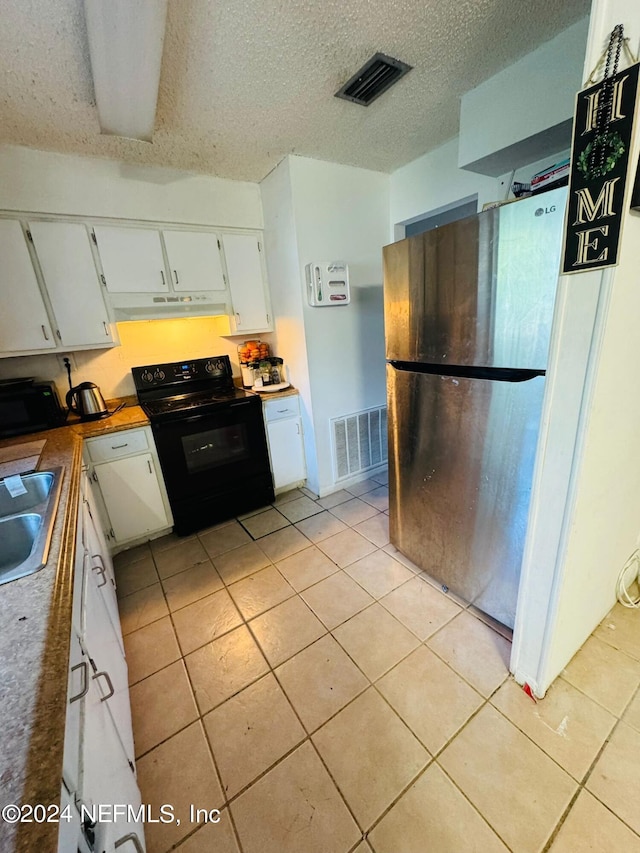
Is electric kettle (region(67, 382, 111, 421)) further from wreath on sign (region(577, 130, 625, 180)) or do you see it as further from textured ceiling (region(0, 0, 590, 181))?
wreath on sign (region(577, 130, 625, 180))

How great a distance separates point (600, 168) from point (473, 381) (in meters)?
0.71

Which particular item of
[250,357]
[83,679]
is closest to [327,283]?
[250,357]

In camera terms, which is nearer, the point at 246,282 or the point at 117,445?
the point at 117,445

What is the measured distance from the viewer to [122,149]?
A: 6.38 feet

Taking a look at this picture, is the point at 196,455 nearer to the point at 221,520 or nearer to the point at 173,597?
the point at 221,520

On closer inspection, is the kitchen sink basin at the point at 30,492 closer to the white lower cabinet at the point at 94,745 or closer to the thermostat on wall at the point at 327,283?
the white lower cabinet at the point at 94,745

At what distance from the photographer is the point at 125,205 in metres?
2.16

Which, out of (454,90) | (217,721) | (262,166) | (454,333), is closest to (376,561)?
(217,721)

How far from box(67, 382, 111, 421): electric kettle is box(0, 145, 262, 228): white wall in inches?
40.7

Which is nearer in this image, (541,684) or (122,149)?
(541,684)

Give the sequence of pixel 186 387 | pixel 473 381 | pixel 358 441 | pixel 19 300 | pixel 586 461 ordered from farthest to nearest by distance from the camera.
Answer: pixel 358 441, pixel 186 387, pixel 19 300, pixel 473 381, pixel 586 461

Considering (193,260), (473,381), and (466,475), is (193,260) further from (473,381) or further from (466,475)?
(466,475)

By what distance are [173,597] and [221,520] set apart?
2.39ft

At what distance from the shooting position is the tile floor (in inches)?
39.9
